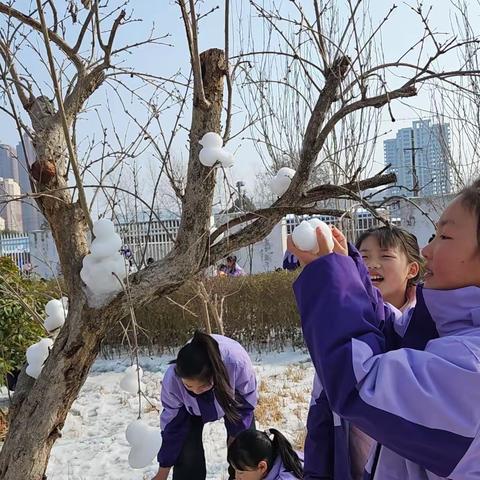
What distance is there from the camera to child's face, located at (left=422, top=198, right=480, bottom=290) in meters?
0.91

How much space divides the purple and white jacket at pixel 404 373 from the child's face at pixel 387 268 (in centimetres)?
101

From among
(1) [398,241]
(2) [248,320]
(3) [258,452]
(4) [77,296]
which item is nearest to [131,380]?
(4) [77,296]

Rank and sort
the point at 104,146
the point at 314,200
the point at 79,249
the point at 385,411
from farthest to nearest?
the point at 104,146 < the point at 79,249 < the point at 314,200 < the point at 385,411

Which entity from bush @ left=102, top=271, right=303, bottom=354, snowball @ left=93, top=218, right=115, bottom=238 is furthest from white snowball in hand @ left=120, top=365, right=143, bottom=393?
bush @ left=102, top=271, right=303, bottom=354

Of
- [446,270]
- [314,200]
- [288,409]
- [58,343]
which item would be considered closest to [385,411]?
[446,270]

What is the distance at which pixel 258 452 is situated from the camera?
2.44 metres

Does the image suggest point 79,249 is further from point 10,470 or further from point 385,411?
point 385,411

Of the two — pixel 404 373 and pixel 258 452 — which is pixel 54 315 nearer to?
pixel 258 452

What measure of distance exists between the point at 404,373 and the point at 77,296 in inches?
41.0

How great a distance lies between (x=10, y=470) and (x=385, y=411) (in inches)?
49.3

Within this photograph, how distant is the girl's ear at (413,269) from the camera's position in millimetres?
2006

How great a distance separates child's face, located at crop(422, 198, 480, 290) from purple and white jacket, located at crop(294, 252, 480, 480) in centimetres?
2

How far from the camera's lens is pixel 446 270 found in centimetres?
92

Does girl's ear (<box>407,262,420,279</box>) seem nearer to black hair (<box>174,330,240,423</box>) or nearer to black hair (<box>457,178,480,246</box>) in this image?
black hair (<box>174,330,240,423</box>)
